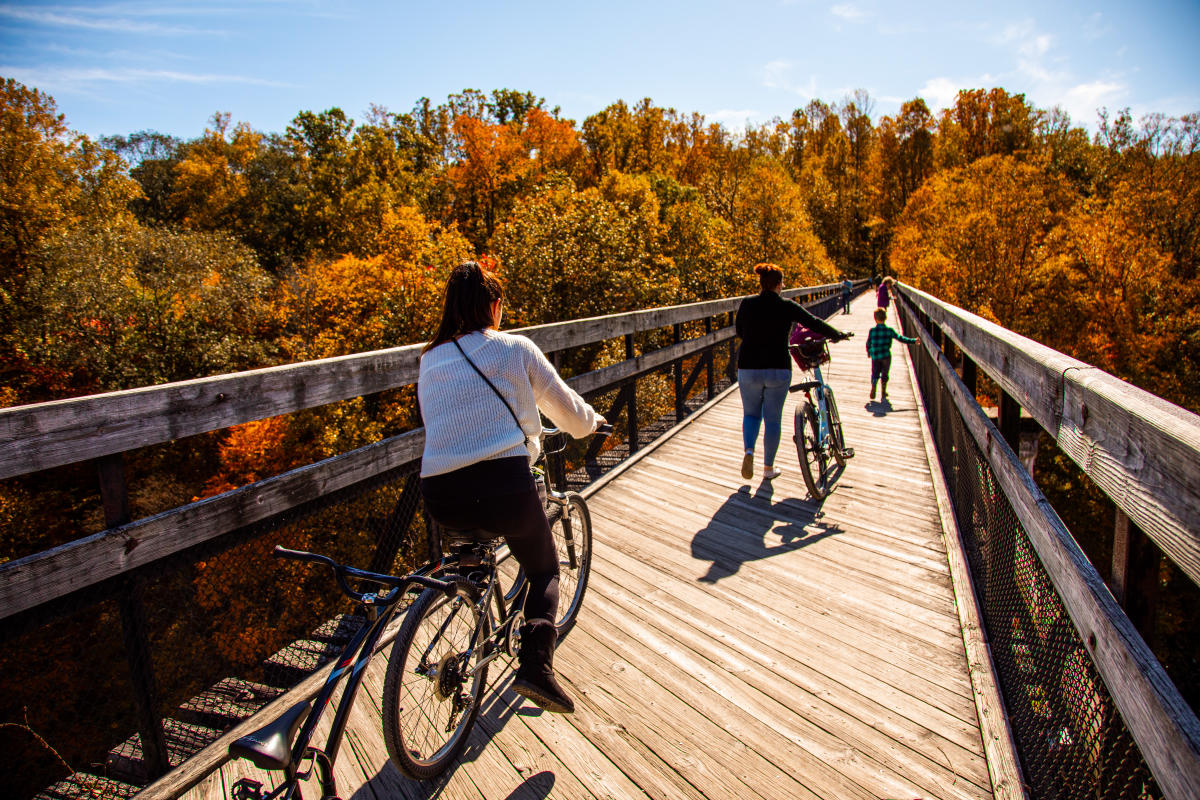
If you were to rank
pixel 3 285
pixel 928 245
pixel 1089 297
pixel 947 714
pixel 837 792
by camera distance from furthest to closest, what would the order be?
pixel 928 245, pixel 1089 297, pixel 3 285, pixel 947 714, pixel 837 792

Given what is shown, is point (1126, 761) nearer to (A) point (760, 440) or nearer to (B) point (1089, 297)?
(A) point (760, 440)

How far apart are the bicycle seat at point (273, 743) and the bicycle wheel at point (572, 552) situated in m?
1.63

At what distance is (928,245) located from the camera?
1382 inches

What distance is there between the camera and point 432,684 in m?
2.11

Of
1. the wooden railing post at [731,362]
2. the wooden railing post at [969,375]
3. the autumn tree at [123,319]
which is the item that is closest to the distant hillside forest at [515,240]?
the autumn tree at [123,319]

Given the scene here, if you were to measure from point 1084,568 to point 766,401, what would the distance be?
11.6 ft

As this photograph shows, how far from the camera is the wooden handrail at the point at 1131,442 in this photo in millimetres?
920

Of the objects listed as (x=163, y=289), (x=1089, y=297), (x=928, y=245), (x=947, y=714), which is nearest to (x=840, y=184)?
(x=928, y=245)

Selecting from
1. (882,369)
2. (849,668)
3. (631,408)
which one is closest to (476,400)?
(849,668)

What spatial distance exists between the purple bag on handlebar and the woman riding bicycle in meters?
3.24

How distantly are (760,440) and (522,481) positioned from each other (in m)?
4.85

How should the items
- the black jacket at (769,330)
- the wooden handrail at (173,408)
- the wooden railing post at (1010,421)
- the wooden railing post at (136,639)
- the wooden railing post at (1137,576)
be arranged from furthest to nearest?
the black jacket at (769,330)
the wooden railing post at (1010,421)
the wooden railing post at (136,639)
the wooden handrail at (173,408)
the wooden railing post at (1137,576)

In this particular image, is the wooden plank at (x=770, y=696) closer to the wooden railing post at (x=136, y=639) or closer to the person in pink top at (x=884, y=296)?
the wooden railing post at (x=136, y=639)

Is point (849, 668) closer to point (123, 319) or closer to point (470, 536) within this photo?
point (470, 536)
